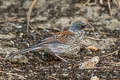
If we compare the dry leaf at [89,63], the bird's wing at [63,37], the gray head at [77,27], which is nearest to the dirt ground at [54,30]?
the dry leaf at [89,63]

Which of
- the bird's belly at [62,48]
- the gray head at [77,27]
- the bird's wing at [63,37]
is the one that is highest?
the gray head at [77,27]

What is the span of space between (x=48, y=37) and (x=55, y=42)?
17 centimetres

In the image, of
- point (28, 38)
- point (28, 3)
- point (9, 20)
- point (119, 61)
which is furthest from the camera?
point (28, 3)

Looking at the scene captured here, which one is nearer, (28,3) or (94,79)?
(94,79)

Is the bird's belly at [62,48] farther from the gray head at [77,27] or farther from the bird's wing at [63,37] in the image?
the gray head at [77,27]

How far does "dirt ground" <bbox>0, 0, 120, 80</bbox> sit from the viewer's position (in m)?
6.02

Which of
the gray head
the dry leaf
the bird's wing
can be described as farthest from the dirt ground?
the gray head

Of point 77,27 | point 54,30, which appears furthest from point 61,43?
point 54,30

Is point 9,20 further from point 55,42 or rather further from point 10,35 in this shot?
point 55,42

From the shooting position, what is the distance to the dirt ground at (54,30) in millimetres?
6020

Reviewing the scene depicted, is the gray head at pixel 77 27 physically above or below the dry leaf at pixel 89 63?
above

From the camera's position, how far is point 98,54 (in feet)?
22.8

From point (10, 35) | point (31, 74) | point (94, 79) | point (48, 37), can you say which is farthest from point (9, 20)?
point (94, 79)

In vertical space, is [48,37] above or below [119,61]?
above
